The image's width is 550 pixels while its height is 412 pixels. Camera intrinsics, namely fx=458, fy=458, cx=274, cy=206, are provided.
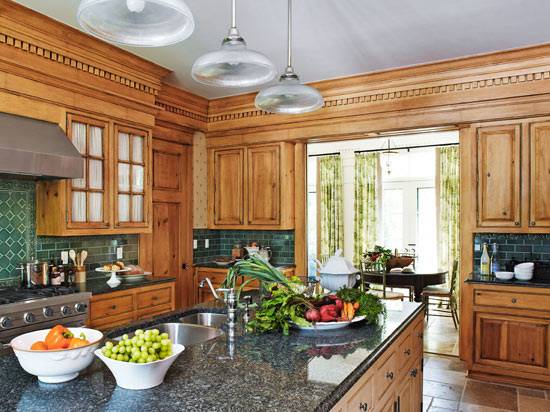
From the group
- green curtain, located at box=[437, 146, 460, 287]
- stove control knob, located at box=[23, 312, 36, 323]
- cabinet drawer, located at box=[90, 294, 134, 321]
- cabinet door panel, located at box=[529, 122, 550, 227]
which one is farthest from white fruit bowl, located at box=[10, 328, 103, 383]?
green curtain, located at box=[437, 146, 460, 287]

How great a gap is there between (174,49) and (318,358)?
10.7 ft

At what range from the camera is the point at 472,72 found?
442 centimetres

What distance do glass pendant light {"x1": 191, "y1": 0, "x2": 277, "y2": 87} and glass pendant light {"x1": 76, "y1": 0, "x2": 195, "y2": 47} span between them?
0.34m

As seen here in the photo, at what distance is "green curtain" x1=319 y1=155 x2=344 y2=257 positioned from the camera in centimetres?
883

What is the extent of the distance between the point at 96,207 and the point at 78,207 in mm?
194

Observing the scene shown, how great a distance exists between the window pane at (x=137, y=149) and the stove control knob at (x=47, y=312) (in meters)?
1.76

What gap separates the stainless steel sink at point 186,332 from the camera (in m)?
2.43

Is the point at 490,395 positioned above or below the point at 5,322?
below

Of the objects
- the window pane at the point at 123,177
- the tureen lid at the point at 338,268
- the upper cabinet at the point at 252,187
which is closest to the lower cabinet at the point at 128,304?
the window pane at the point at 123,177

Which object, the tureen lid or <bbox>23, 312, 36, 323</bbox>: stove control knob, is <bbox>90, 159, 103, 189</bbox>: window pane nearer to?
<bbox>23, 312, 36, 323</bbox>: stove control knob

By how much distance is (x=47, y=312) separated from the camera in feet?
10.9

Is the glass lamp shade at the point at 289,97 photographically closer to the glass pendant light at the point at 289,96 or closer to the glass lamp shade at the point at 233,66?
the glass pendant light at the point at 289,96

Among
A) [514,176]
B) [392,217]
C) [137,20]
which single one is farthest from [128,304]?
[392,217]

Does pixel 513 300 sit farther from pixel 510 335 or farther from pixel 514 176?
pixel 514 176
